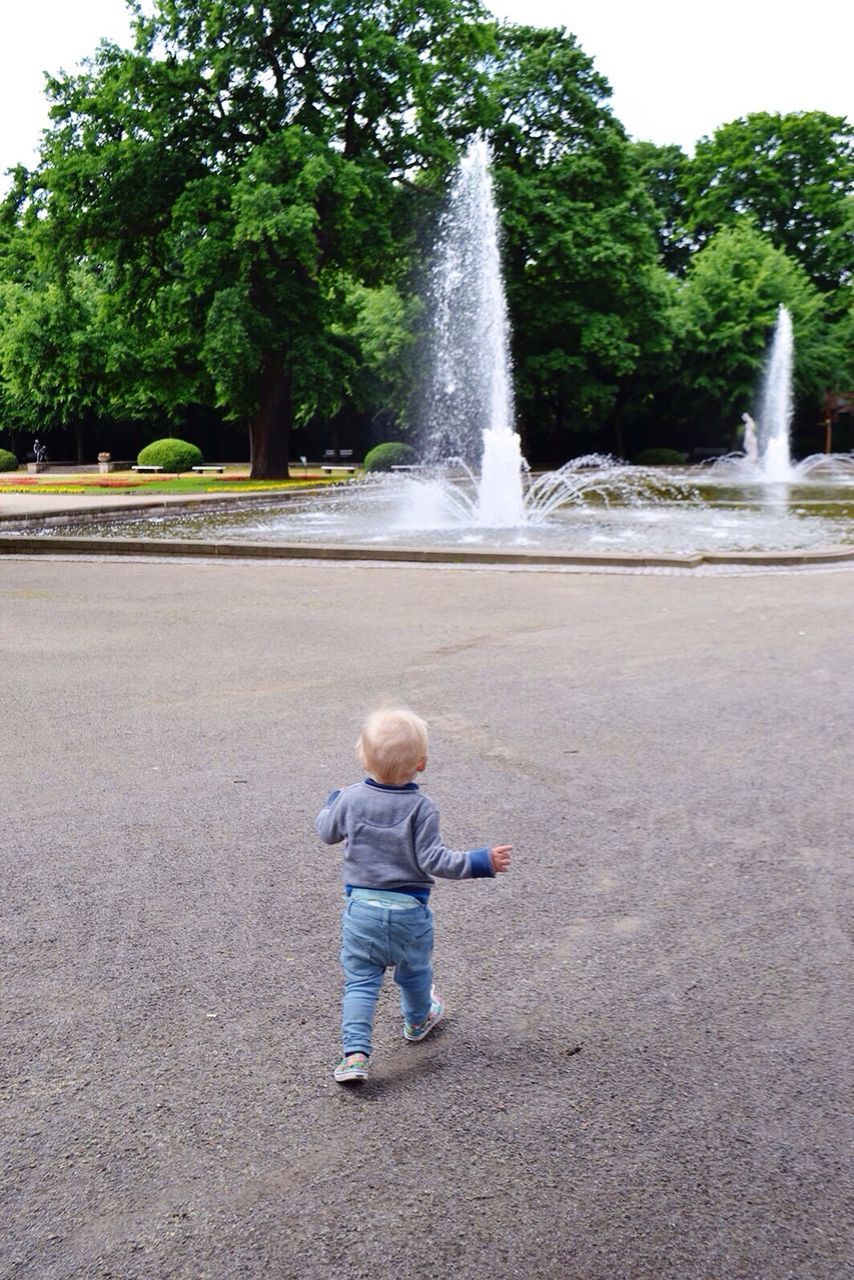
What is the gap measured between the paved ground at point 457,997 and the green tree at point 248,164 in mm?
23028

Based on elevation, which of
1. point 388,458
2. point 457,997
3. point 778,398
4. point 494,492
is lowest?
point 457,997

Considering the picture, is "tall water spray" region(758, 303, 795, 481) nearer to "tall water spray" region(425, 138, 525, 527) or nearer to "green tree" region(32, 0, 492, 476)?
"tall water spray" region(425, 138, 525, 527)

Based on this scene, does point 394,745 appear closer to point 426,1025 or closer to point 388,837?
point 388,837

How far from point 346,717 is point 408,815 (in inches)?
135

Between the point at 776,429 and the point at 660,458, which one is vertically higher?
the point at 776,429

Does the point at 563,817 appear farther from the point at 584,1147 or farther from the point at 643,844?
the point at 584,1147

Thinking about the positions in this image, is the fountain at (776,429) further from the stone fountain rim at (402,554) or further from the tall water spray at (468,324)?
the stone fountain rim at (402,554)

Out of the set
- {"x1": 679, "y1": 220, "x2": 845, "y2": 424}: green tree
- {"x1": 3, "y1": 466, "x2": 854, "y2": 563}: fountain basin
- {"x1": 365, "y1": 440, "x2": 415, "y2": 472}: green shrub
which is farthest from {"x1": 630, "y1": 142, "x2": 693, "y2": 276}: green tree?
{"x1": 3, "y1": 466, "x2": 854, "y2": 563}: fountain basin

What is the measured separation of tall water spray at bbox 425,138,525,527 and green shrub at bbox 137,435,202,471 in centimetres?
826

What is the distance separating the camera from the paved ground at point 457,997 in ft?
7.87

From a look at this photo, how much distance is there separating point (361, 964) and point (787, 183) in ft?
193

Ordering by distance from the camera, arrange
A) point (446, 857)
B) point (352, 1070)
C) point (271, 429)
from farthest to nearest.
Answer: point (271, 429) → point (446, 857) → point (352, 1070)

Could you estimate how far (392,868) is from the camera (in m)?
3.11

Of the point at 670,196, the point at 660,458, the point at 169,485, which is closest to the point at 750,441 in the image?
the point at 660,458
